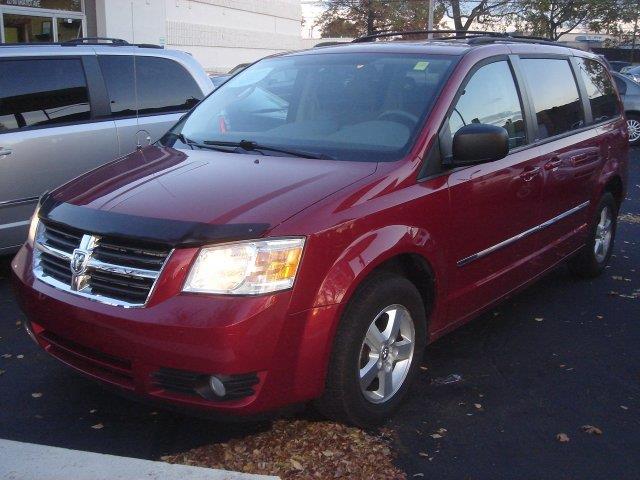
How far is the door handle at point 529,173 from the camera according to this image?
4.67 metres

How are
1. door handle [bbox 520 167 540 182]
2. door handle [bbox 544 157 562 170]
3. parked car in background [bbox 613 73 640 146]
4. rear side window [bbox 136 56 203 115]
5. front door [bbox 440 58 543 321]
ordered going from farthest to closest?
parked car in background [bbox 613 73 640 146] → rear side window [bbox 136 56 203 115] → door handle [bbox 544 157 562 170] → door handle [bbox 520 167 540 182] → front door [bbox 440 58 543 321]

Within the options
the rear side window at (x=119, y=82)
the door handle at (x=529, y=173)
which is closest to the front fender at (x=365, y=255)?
the door handle at (x=529, y=173)

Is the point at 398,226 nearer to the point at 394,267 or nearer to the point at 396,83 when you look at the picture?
the point at 394,267

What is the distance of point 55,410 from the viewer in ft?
12.7

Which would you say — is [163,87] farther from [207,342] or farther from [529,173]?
[207,342]

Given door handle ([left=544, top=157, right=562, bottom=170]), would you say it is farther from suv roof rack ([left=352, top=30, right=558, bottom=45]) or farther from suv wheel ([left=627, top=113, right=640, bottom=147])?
suv wheel ([left=627, top=113, right=640, bottom=147])

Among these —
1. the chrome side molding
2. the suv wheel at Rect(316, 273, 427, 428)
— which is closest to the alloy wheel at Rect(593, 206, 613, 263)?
the chrome side molding

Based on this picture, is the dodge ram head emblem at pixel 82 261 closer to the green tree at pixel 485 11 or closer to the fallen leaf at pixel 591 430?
the fallen leaf at pixel 591 430

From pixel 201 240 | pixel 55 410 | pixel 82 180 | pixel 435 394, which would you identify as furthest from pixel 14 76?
pixel 435 394

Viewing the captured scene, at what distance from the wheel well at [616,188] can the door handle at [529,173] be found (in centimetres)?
167

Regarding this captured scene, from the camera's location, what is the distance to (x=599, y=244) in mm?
6449

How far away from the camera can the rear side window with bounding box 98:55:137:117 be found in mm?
6473

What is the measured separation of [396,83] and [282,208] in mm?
1407

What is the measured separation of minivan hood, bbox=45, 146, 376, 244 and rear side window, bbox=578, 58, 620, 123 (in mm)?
3023
